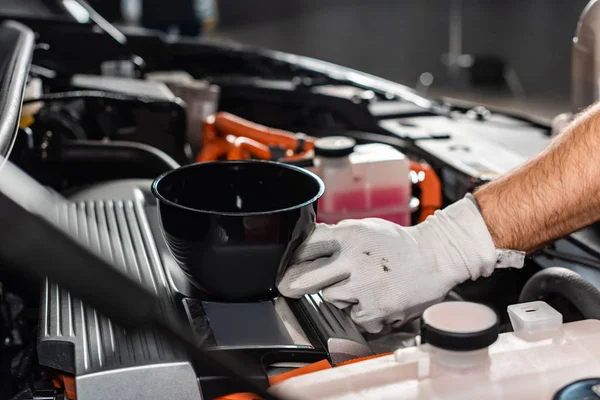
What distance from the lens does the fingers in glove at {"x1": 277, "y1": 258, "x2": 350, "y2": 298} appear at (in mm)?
804

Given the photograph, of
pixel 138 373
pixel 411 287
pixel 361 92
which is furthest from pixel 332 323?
pixel 361 92

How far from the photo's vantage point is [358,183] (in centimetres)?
112

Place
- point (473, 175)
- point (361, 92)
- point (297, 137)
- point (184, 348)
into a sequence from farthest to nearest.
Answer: point (361, 92), point (297, 137), point (473, 175), point (184, 348)

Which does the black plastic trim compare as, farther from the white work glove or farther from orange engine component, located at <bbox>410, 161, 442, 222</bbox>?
orange engine component, located at <bbox>410, 161, 442, 222</bbox>

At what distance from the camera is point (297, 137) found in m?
1.32

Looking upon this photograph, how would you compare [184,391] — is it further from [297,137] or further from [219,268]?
[297,137]

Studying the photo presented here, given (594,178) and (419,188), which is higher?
(594,178)

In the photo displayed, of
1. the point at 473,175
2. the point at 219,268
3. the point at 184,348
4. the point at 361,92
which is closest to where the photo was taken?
the point at 184,348

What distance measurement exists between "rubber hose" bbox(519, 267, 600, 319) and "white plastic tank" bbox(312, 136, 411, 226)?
29 cm

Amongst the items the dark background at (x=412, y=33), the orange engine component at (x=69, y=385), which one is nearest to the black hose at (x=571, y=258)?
the orange engine component at (x=69, y=385)

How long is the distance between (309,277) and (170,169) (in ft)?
1.66

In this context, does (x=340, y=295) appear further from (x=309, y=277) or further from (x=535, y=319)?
(x=535, y=319)

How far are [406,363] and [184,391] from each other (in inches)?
7.9

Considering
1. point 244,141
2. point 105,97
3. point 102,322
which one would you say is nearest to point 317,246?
point 102,322
